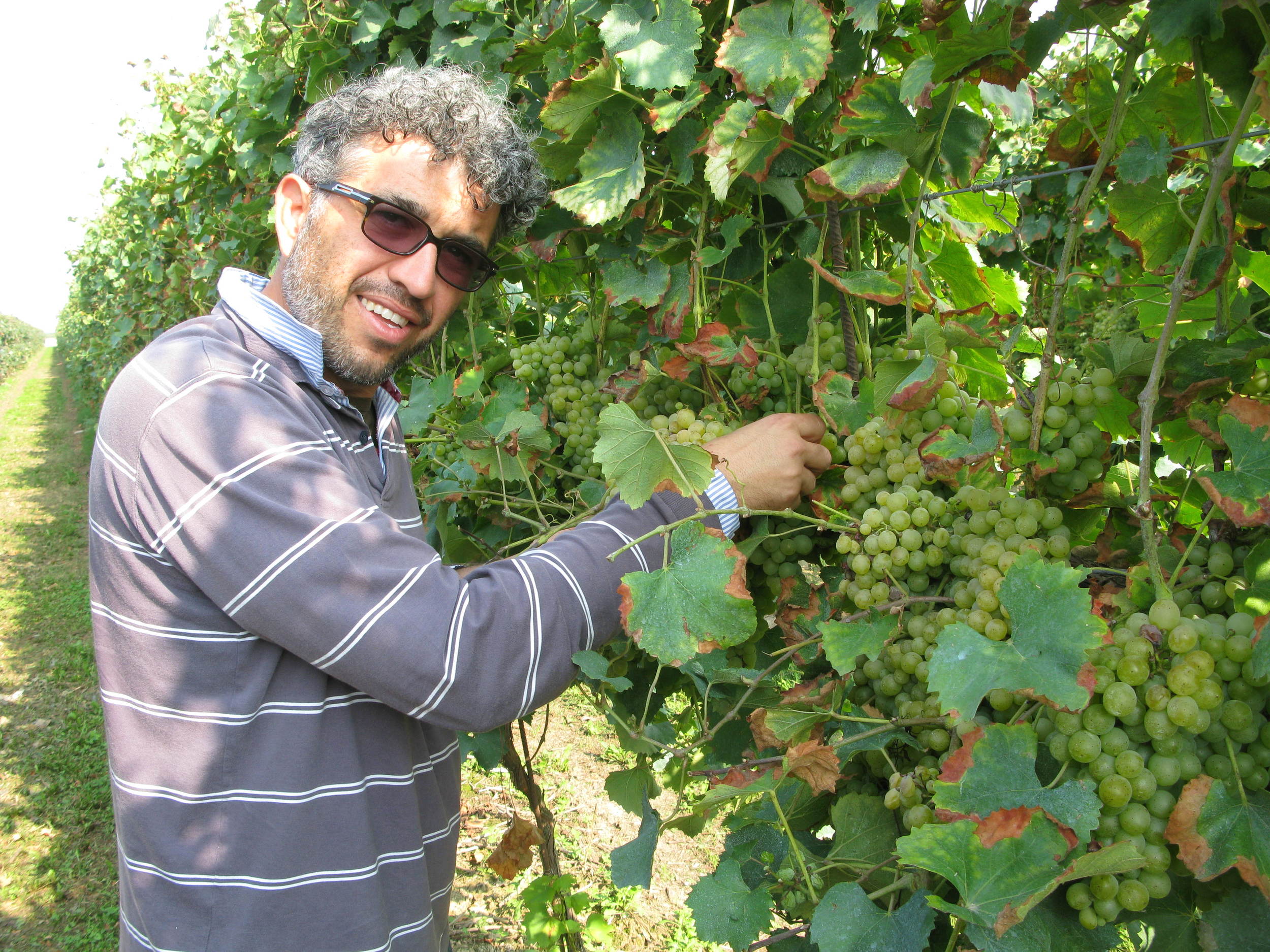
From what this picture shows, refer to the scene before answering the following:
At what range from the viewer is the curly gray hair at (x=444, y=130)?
1.63m

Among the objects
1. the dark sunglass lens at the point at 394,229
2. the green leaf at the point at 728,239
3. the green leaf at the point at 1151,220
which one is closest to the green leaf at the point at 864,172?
the green leaf at the point at 728,239

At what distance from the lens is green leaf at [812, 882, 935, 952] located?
96 centimetres

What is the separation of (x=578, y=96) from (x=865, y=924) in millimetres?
1264

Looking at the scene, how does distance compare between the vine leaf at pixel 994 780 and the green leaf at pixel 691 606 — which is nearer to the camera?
the vine leaf at pixel 994 780

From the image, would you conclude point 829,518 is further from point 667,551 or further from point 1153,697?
point 1153,697

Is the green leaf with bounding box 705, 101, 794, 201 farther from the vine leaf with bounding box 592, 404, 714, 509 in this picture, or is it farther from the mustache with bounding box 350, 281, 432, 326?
the mustache with bounding box 350, 281, 432, 326

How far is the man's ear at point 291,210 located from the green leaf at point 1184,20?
1458 mm

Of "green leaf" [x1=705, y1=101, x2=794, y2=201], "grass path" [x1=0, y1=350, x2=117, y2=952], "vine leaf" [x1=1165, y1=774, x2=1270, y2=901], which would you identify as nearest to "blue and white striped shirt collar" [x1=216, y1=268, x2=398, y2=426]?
"green leaf" [x1=705, y1=101, x2=794, y2=201]

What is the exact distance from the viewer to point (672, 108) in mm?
1318

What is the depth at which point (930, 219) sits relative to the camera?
1.58 meters

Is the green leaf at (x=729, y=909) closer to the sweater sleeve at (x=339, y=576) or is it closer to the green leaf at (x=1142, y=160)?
the sweater sleeve at (x=339, y=576)

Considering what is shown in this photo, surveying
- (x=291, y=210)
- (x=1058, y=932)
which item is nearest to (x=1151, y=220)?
(x=1058, y=932)

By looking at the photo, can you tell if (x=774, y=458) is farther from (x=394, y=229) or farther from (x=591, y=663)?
(x=394, y=229)

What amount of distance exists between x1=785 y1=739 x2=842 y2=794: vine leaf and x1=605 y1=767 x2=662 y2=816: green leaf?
0.58 metres
